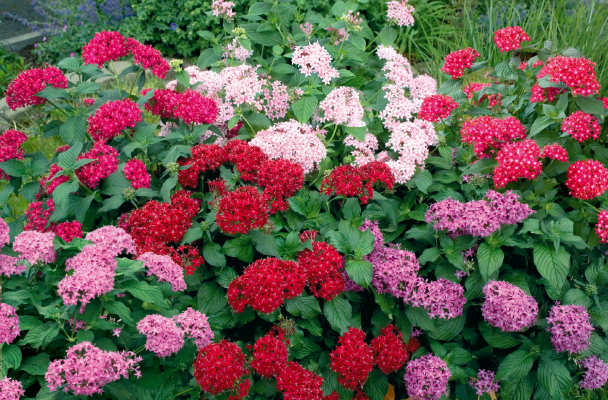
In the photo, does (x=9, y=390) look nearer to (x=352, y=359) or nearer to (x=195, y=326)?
(x=195, y=326)

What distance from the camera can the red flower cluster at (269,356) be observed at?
244cm

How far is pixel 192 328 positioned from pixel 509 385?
5.94ft

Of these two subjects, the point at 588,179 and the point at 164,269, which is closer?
the point at 164,269

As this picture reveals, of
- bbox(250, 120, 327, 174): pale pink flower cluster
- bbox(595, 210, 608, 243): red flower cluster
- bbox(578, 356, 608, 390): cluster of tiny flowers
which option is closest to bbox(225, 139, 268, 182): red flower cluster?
bbox(250, 120, 327, 174): pale pink flower cluster

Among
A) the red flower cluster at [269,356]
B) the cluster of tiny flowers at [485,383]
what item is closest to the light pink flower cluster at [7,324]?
the red flower cluster at [269,356]

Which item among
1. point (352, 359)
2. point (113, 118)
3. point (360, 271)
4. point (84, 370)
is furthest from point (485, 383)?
point (113, 118)

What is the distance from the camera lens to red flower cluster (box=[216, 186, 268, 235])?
2539 millimetres

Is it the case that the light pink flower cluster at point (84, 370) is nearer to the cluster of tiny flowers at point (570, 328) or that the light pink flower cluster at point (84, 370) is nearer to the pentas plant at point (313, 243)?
the pentas plant at point (313, 243)

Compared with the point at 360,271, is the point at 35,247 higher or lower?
higher

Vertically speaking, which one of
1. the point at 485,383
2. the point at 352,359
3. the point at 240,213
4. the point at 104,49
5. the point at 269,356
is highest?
the point at 104,49

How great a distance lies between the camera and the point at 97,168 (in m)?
2.90

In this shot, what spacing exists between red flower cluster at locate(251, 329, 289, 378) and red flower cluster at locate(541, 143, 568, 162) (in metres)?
1.78

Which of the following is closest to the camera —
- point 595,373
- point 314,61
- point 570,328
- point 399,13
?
point 570,328

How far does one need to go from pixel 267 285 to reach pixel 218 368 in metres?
0.43
